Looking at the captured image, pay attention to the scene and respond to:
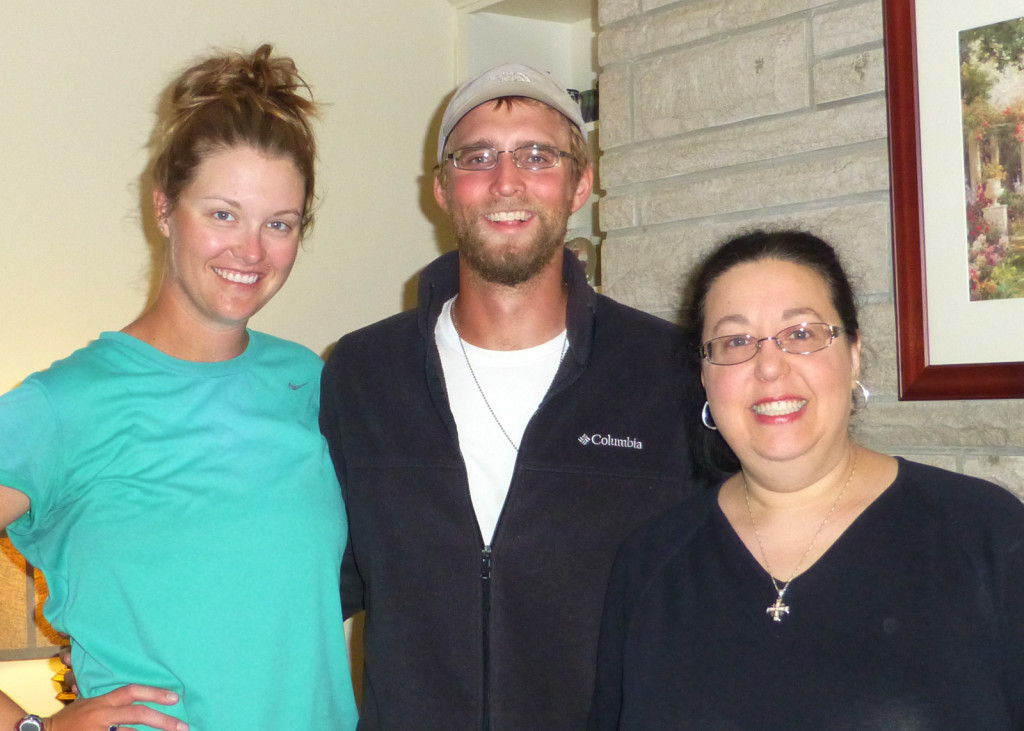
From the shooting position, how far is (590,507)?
1858 mm

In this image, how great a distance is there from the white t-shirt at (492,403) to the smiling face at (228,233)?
412 mm

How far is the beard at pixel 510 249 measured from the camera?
78.4 inches

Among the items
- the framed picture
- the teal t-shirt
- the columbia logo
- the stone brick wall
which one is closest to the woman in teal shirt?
the teal t-shirt

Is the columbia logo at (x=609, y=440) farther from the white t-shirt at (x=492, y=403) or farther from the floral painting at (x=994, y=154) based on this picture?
the floral painting at (x=994, y=154)

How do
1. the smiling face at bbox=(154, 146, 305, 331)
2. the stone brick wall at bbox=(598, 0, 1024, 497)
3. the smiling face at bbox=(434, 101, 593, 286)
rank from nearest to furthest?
the smiling face at bbox=(154, 146, 305, 331), the smiling face at bbox=(434, 101, 593, 286), the stone brick wall at bbox=(598, 0, 1024, 497)

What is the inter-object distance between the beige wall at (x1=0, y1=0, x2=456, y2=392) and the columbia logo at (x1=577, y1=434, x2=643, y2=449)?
1751mm

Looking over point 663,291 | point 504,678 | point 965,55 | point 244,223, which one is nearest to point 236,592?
point 504,678

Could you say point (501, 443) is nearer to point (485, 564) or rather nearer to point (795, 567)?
point (485, 564)

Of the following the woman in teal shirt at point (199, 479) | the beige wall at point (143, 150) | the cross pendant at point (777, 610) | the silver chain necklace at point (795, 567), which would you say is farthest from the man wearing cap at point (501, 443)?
the beige wall at point (143, 150)

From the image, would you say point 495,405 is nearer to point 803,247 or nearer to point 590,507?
point 590,507

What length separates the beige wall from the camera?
2.93 metres

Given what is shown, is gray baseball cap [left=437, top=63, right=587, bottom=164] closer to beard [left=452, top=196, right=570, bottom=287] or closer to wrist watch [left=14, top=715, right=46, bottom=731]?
Result: beard [left=452, top=196, right=570, bottom=287]

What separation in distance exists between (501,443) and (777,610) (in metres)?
0.62

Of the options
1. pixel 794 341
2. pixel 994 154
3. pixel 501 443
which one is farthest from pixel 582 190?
pixel 994 154
